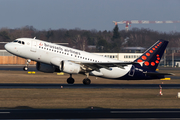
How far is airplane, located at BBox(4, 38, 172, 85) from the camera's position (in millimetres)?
39719

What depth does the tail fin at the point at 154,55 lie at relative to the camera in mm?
43312

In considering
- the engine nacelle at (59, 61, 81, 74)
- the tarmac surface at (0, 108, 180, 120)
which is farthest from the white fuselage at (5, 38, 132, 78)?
the tarmac surface at (0, 108, 180, 120)

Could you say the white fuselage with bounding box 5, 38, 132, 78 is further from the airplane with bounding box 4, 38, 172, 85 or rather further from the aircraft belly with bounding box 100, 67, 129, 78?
the aircraft belly with bounding box 100, 67, 129, 78

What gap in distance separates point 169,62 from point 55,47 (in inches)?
4968

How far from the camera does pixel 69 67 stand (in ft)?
130

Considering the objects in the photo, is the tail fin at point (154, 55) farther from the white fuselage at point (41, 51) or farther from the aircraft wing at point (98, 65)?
the white fuselage at point (41, 51)

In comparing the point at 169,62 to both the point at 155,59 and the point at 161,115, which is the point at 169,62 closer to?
the point at 155,59

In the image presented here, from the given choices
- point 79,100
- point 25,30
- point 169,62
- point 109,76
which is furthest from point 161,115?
point 25,30

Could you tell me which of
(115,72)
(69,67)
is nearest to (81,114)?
(69,67)

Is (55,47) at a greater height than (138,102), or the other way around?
(55,47)

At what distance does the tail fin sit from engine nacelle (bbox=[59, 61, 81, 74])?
32.1 feet

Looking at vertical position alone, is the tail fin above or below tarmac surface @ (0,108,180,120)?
above

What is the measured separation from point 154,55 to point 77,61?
1093cm

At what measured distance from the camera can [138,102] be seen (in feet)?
91.7
